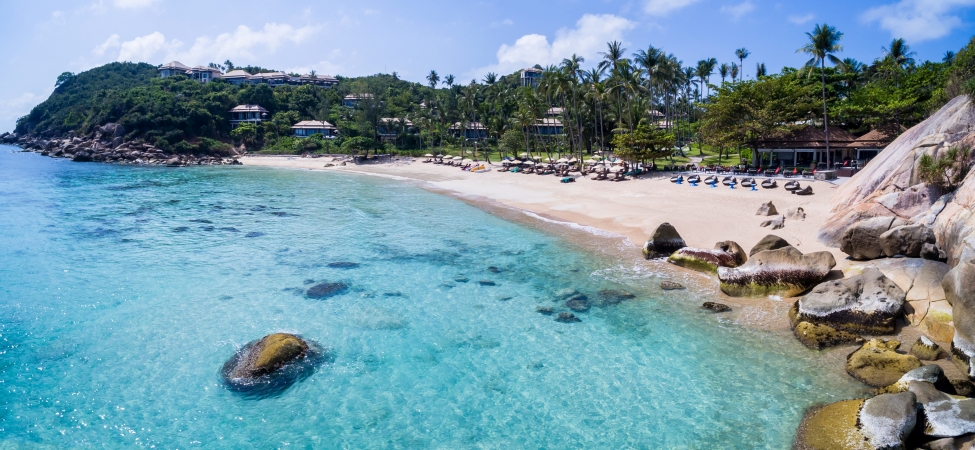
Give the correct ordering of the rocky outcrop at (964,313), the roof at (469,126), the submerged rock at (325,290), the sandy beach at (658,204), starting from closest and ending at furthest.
Result: the rocky outcrop at (964,313) → the submerged rock at (325,290) → the sandy beach at (658,204) → the roof at (469,126)

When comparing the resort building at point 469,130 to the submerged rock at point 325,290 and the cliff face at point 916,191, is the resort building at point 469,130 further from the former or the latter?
the submerged rock at point 325,290

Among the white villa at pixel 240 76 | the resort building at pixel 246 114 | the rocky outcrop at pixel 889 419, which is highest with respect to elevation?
the white villa at pixel 240 76

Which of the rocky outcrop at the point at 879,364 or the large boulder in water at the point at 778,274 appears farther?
the large boulder in water at the point at 778,274

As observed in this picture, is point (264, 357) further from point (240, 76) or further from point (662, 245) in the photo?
point (240, 76)

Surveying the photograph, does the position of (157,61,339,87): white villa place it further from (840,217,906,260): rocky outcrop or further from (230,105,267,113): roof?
(840,217,906,260): rocky outcrop

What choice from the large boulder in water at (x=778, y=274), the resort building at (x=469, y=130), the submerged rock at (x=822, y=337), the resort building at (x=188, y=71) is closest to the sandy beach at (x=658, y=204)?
the large boulder in water at (x=778, y=274)

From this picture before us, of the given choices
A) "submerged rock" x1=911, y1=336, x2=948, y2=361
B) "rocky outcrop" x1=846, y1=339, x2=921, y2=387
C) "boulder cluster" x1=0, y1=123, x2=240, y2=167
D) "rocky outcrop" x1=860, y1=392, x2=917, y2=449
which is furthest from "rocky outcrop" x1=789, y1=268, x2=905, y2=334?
"boulder cluster" x1=0, y1=123, x2=240, y2=167

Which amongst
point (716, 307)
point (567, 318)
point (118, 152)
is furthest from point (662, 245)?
point (118, 152)
